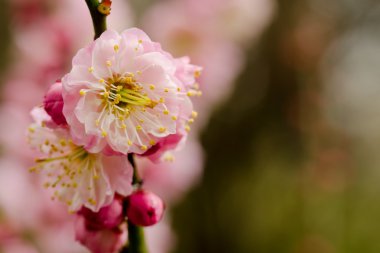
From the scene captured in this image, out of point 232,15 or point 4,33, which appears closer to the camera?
point 232,15

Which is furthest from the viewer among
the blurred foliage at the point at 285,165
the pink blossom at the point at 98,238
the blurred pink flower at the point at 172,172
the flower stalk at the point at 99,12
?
the blurred foliage at the point at 285,165

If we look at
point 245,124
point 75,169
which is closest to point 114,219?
point 75,169

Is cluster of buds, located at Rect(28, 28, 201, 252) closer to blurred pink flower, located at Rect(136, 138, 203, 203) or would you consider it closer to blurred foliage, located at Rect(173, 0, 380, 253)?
blurred pink flower, located at Rect(136, 138, 203, 203)

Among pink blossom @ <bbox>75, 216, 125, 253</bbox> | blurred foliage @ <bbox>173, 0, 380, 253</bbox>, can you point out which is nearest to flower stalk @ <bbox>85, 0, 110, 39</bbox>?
pink blossom @ <bbox>75, 216, 125, 253</bbox>

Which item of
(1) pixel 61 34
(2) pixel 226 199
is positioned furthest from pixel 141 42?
(2) pixel 226 199

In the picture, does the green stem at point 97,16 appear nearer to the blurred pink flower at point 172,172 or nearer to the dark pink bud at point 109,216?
the dark pink bud at point 109,216

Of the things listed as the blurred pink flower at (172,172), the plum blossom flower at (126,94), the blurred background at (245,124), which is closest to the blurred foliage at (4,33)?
the blurred background at (245,124)

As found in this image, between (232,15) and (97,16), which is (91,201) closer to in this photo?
(97,16)
